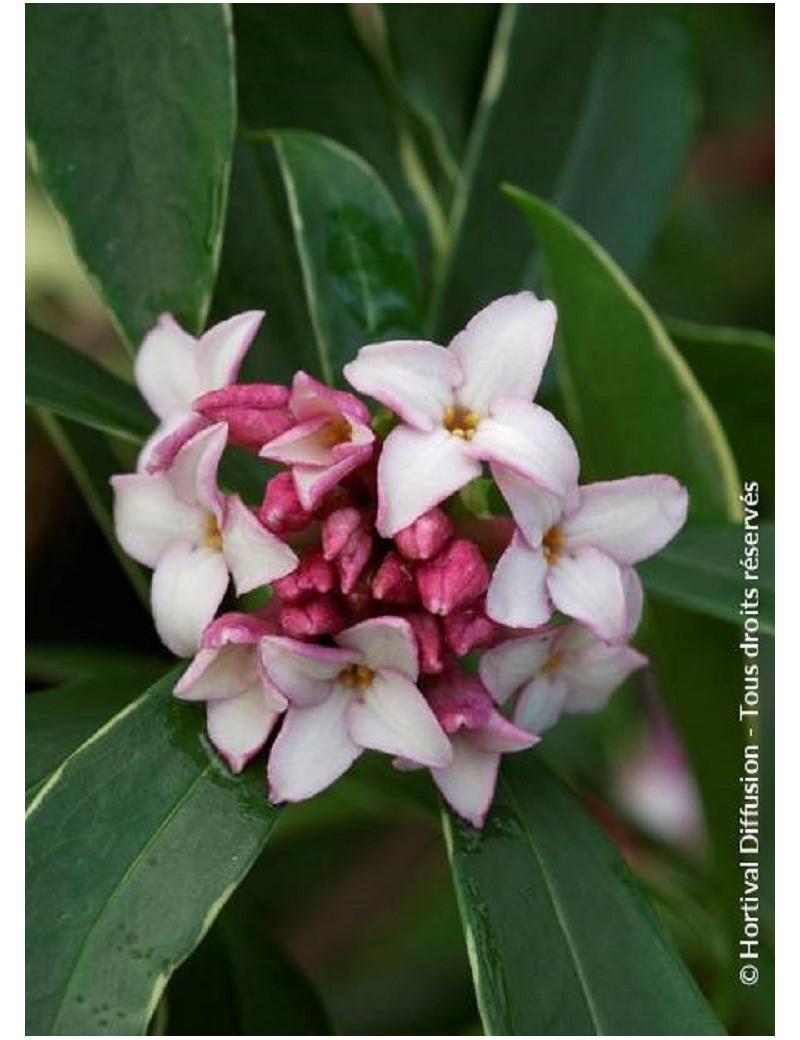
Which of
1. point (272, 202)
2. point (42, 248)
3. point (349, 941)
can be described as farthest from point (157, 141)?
point (349, 941)

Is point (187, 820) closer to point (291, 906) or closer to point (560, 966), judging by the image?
point (560, 966)

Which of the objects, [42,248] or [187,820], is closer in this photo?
[187,820]

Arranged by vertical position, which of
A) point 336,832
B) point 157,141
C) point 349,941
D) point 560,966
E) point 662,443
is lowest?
point 349,941

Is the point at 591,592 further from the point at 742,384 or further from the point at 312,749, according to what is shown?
the point at 742,384

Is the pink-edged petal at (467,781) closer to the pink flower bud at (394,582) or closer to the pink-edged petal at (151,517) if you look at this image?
the pink flower bud at (394,582)

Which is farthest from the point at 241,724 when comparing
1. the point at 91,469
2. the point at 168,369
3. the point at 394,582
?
the point at 91,469

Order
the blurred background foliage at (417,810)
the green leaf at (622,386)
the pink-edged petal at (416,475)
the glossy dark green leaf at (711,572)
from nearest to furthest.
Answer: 1. the pink-edged petal at (416,475)
2. the glossy dark green leaf at (711,572)
3. the green leaf at (622,386)
4. the blurred background foliage at (417,810)

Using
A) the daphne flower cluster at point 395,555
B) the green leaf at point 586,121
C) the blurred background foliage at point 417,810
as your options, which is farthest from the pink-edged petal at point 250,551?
the green leaf at point 586,121
